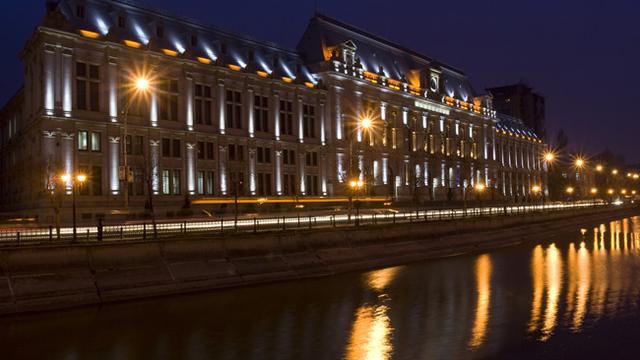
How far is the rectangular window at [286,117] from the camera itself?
255ft

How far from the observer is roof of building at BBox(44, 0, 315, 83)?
59.5 meters

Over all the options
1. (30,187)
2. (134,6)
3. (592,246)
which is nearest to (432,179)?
(592,246)

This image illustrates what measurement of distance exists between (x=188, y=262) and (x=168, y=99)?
3520 cm

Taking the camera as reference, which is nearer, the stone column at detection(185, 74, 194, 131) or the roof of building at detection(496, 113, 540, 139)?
the stone column at detection(185, 74, 194, 131)

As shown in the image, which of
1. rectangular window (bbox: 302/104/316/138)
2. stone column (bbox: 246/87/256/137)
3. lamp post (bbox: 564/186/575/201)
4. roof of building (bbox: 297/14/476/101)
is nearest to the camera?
stone column (bbox: 246/87/256/137)

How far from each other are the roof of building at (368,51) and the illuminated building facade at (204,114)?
0.84 ft

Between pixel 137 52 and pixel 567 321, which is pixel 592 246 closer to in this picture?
pixel 567 321

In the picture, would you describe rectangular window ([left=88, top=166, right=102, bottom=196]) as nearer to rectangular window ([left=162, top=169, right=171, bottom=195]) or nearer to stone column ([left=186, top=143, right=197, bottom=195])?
rectangular window ([left=162, top=169, right=171, bottom=195])

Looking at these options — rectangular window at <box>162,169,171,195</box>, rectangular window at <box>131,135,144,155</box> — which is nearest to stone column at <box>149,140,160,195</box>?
rectangular window at <box>131,135,144,155</box>

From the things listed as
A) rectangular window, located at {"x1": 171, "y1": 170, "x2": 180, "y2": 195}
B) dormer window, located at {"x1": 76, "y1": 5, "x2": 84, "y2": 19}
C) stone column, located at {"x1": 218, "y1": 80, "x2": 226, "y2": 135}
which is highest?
dormer window, located at {"x1": 76, "y1": 5, "x2": 84, "y2": 19}

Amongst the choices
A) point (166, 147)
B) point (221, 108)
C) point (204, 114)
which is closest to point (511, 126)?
point (221, 108)

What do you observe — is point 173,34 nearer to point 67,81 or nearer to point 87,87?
point 87,87

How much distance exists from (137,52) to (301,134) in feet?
85.4

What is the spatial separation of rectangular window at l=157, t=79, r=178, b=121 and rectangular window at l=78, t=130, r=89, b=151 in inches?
346
